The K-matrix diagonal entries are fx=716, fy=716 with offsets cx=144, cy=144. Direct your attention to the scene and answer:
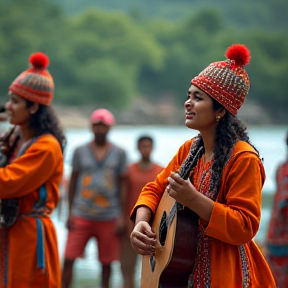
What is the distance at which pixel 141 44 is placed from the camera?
3759cm

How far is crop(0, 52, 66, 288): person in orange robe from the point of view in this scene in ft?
14.7

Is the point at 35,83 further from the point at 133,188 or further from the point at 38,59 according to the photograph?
the point at 133,188

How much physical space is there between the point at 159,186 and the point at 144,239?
398mm

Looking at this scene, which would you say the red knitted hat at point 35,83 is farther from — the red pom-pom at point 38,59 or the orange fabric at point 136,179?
the orange fabric at point 136,179

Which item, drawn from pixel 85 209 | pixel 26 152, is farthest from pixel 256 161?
pixel 85 209

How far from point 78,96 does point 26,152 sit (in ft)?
88.2

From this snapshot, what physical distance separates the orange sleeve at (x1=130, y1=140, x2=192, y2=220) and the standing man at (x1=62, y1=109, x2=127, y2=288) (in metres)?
3.57

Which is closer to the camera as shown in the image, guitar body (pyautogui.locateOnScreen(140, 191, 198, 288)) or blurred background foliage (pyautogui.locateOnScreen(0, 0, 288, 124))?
guitar body (pyautogui.locateOnScreen(140, 191, 198, 288))

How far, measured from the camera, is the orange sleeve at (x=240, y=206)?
3100 mm

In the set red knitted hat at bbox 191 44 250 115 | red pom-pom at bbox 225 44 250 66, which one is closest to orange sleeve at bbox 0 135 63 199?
red knitted hat at bbox 191 44 250 115

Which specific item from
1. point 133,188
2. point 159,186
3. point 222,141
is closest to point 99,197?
point 133,188

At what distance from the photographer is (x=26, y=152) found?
4.58m

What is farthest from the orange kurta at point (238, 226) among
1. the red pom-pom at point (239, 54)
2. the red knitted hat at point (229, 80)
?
the red pom-pom at point (239, 54)

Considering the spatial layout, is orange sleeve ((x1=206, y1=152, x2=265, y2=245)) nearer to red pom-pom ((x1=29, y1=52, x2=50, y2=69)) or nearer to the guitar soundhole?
the guitar soundhole
